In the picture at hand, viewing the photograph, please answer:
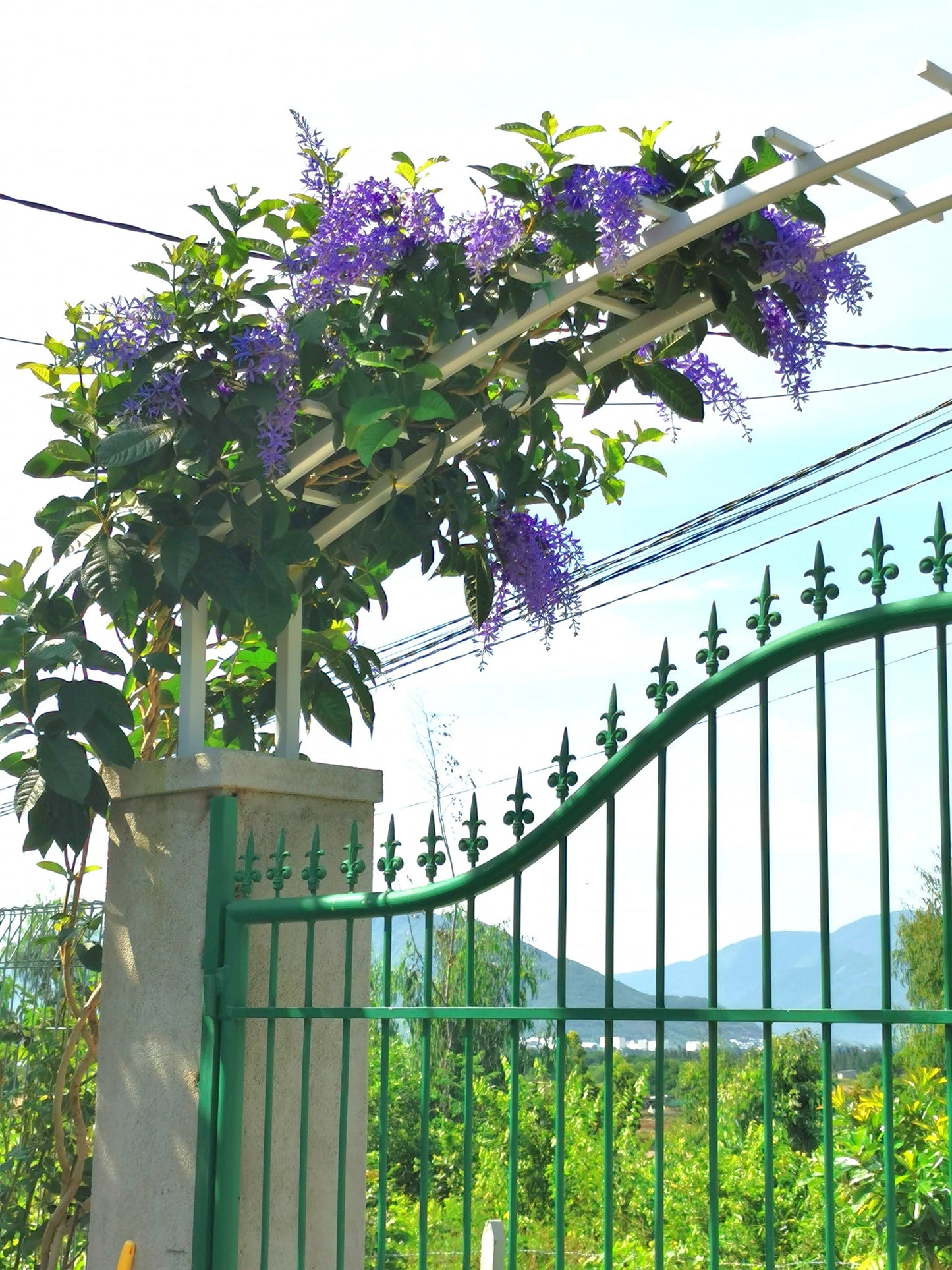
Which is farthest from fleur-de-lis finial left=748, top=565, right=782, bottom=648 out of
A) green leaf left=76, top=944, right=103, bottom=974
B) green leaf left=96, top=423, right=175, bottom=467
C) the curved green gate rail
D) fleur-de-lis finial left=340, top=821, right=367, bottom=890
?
green leaf left=76, top=944, right=103, bottom=974

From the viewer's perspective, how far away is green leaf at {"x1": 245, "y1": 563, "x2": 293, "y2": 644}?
3.21 metres

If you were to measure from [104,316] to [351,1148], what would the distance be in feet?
6.81

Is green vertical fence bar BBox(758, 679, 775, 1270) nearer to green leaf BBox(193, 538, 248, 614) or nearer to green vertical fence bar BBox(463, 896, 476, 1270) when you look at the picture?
green vertical fence bar BBox(463, 896, 476, 1270)

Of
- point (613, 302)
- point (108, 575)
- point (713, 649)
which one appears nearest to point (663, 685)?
point (713, 649)

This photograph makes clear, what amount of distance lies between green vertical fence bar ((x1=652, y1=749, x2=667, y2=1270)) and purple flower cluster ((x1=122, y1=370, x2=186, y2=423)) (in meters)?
1.45

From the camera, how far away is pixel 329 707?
381 centimetres

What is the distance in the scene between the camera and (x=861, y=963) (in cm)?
420

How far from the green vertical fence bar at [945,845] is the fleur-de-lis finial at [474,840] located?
0.90 metres

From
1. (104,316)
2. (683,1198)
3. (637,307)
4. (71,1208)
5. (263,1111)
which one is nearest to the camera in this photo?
(637,307)

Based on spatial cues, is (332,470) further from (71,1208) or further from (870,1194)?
(870,1194)

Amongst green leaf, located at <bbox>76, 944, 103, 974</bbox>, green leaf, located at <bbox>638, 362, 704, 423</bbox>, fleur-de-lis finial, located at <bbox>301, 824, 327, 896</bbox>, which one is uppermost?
green leaf, located at <bbox>638, 362, 704, 423</bbox>

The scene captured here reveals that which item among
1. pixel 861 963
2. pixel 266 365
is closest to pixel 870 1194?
pixel 861 963

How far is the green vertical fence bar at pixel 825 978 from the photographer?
1993 mm

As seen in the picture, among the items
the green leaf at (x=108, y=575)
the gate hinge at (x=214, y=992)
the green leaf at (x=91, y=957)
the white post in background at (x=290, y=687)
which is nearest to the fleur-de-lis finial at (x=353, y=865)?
the gate hinge at (x=214, y=992)
